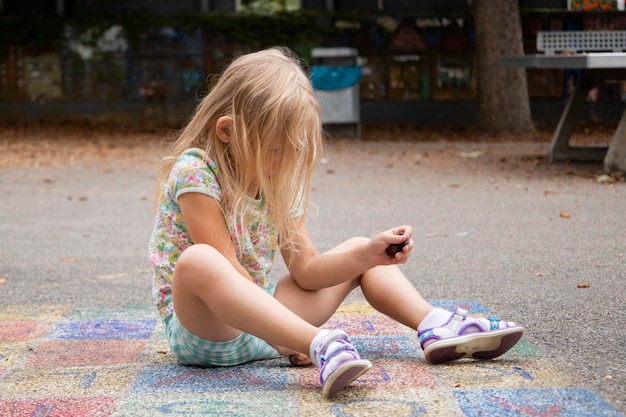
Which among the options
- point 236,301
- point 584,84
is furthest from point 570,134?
point 236,301

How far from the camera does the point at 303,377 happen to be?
9.05 ft

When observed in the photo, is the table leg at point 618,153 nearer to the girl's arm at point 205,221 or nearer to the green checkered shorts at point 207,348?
the green checkered shorts at point 207,348

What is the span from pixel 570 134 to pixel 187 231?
25.3 feet

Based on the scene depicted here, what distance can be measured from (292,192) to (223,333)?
0.48 metres

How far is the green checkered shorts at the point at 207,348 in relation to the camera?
285cm

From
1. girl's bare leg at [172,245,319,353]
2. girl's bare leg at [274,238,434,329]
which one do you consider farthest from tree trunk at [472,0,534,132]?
girl's bare leg at [172,245,319,353]

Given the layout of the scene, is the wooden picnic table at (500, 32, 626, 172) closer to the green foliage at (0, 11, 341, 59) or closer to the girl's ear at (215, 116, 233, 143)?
the girl's ear at (215, 116, 233, 143)

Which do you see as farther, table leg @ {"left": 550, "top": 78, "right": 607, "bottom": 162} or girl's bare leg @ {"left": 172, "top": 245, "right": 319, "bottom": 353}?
table leg @ {"left": 550, "top": 78, "right": 607, "bottom": 162}

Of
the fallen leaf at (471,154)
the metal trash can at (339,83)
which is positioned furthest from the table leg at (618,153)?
the metal trash can at (339,83)

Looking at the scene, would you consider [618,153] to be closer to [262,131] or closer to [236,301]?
[262,131]

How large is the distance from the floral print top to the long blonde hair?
0.04m

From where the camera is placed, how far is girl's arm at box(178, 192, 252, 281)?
109 inches

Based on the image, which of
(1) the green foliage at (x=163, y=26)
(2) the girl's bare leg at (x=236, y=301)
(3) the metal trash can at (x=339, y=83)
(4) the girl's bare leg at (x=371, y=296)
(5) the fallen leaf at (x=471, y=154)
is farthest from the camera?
(1) the green foliage at (x=163, y=26)

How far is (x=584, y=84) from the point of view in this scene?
971 cm
